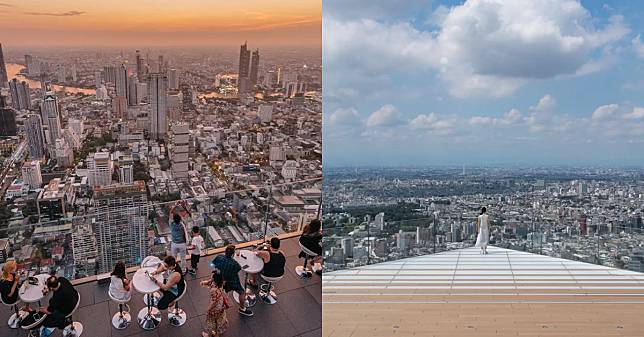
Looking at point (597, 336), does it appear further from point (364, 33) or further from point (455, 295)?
point (364, 33)

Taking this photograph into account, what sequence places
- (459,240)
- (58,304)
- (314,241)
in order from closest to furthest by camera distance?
(58,304) → (314,241) → (459,240)

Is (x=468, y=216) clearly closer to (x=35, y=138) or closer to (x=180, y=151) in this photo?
(x=180, y=151)

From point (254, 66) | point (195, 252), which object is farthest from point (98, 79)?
point (195, 252)

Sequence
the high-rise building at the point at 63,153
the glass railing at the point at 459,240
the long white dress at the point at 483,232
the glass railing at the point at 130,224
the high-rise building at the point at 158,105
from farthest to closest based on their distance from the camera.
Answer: the high-rise building at the point at 158,105
the long white dress at the point at 483,232
the high-rise building at the point at 63,153
the glass railing at the point at 459,240
the glass railing at the point at 130,224

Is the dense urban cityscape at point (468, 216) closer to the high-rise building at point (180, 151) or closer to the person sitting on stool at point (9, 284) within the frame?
the high-rise building at point (180, 151)

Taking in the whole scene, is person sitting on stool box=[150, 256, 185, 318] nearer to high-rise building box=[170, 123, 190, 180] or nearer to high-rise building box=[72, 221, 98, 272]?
high-rise building box=[72, 221, 98, 272]

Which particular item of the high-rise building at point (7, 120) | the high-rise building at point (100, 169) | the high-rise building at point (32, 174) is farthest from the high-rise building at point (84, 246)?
the high-rise building at point (7, 120)
